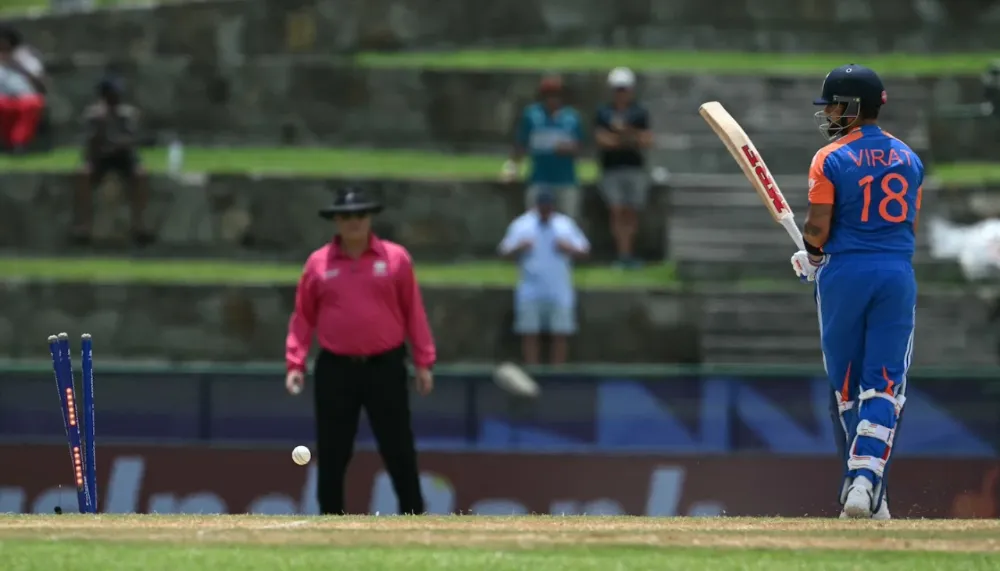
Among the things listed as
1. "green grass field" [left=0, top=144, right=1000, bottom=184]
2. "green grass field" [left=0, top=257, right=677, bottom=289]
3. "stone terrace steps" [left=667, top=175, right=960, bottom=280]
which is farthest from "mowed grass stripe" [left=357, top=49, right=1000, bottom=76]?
"green grass field" [left=0, top=257, right=677, bottom=289]

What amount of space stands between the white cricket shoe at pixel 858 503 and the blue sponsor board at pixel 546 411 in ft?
17.4

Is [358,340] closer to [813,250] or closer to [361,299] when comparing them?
[361,299]

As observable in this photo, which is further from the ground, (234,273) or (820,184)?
(820,184)

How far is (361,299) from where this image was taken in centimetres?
1235

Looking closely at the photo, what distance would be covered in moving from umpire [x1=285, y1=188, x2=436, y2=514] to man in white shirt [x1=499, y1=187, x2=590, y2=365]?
7.18m

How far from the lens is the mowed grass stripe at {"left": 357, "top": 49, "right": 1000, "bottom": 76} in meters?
24.4

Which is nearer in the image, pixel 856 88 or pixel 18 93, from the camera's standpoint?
pixel 856 88

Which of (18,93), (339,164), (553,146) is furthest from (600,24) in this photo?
(18,93)

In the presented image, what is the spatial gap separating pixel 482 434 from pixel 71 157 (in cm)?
1055

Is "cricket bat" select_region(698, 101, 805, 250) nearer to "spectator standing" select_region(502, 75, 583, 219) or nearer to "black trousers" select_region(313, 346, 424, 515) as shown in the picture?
"black trousers" select_region(313, 346, 424, 515)

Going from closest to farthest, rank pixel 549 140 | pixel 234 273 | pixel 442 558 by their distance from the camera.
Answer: pixel 442 558 < pixel 549 140 < pixel 234 273

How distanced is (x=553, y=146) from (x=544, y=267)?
176 cm

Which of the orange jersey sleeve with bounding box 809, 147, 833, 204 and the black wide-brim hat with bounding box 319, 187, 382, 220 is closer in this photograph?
the orange jersey sleeve with bounding box 809, 147, 833, 204

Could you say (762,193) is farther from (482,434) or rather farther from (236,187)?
(236,187)
